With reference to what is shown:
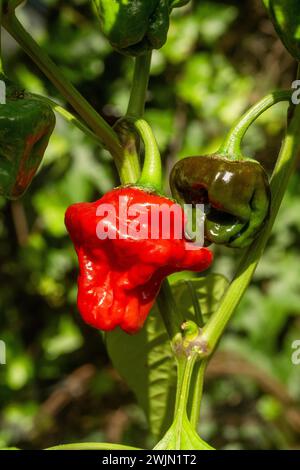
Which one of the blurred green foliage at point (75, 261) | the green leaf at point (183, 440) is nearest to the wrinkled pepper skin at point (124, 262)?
the green leaf at point (183, 440)

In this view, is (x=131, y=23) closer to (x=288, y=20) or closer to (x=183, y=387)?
(x=288, y=20)

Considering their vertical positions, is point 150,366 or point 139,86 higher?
point 139,86

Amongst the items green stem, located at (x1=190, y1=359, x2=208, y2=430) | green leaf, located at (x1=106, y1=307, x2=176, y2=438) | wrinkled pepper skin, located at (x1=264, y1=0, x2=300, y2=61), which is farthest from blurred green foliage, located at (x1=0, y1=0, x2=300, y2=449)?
wrinkled pepper skin, located at (x1=264, y1=0, x2=300, y2=61)

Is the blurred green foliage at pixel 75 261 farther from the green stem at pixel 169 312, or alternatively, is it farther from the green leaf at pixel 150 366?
the green stem at pixel 169 312

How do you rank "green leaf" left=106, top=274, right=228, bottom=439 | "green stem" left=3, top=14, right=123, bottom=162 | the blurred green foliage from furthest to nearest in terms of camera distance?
the blurred green foliage < "green leaf" left=106, top=274, right=228, bottom=439 < "green stem" left=3, top=14, right=123, bottom=162

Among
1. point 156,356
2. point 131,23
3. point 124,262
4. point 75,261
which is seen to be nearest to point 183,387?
point 124,262

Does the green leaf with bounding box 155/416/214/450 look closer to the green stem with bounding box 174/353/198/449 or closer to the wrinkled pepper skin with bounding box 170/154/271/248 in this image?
the green stem with bounding box 174/353/198/449

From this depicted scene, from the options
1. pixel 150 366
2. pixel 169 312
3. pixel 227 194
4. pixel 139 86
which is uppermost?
pixel 139 86
